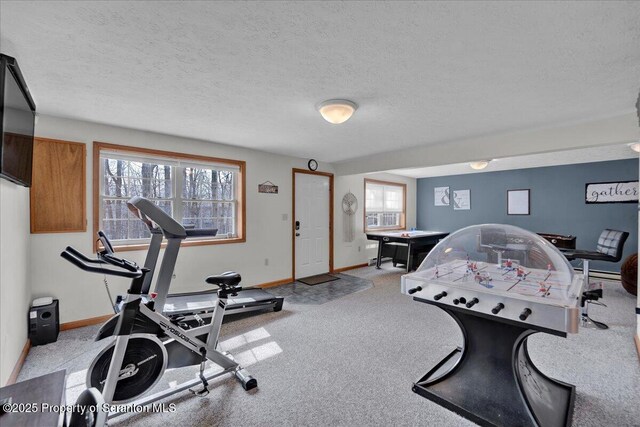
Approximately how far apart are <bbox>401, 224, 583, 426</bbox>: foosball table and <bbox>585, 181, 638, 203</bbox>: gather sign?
503 cm

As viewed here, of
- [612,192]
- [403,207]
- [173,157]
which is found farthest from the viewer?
[403,207]

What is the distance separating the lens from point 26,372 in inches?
89.6

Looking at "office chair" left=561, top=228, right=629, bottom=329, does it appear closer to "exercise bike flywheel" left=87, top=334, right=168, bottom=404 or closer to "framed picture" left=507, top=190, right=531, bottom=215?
"framed picture" left=507, top=190, right=531, bottom=215

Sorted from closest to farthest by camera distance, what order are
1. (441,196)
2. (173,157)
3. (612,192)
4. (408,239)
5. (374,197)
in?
(173,157) < (612,192) < (408,239) < (374,197) < (441,196)

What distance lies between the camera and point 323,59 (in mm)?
1896

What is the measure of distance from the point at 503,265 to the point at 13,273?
3857 mm

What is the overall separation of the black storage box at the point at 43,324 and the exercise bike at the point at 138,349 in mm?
1567

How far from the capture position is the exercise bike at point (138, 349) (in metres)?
1.66

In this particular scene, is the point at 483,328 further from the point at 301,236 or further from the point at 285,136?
the point at 301,236

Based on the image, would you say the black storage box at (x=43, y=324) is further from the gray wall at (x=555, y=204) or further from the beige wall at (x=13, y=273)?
the gray wall at (x=555, y=204)

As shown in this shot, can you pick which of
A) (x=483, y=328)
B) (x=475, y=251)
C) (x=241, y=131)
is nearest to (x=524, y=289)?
(x=483, y=328)

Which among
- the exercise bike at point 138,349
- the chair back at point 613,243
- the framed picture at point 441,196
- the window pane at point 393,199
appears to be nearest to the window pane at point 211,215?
the exercise bike at point 138,349

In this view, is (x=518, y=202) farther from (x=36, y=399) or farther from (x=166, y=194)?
(x=36, y=399)

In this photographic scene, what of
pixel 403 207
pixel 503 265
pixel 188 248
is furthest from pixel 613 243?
pixel 188 248
